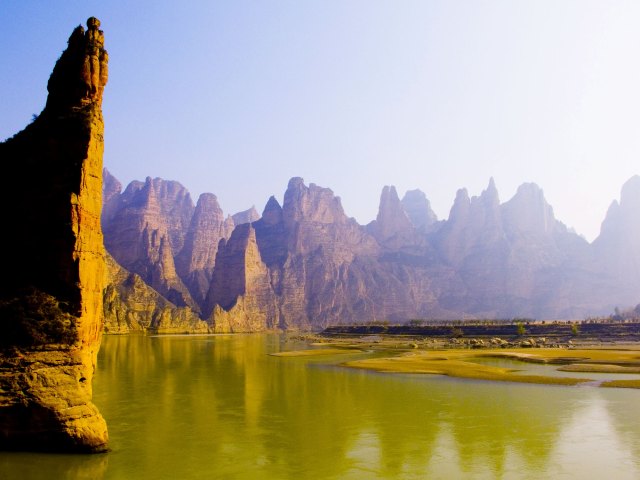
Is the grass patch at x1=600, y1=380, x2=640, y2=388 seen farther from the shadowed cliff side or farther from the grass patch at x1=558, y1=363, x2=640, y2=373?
the shadowed cliff side

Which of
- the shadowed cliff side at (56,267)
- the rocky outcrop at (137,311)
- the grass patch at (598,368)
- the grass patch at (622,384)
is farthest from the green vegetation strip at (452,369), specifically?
the rocky outcrop at (137,311)

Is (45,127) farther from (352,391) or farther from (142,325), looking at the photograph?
(142,325)

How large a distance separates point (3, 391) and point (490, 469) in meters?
18.4

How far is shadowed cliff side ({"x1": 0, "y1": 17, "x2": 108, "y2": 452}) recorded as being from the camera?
19578 millimetres

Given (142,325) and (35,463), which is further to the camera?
(142,325)

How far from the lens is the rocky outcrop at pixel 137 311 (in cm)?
17112

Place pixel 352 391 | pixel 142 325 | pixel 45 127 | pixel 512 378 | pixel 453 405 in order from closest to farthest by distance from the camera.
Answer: pixel 45 127, pixel 453 405, pixel 352 391, pixel 512 378, pixel 142 325

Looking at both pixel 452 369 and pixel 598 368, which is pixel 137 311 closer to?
pixel 452 369

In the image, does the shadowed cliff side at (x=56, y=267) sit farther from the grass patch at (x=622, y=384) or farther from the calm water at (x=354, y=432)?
the grass patch at (x=622, y=384)

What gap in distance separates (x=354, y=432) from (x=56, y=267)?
15320 millimetres

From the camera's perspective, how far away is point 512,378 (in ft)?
145

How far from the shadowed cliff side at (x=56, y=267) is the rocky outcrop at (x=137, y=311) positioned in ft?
502

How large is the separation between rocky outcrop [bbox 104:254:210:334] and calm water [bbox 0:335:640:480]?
139 m

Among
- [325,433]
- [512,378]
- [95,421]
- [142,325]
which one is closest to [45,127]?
[95,421]
